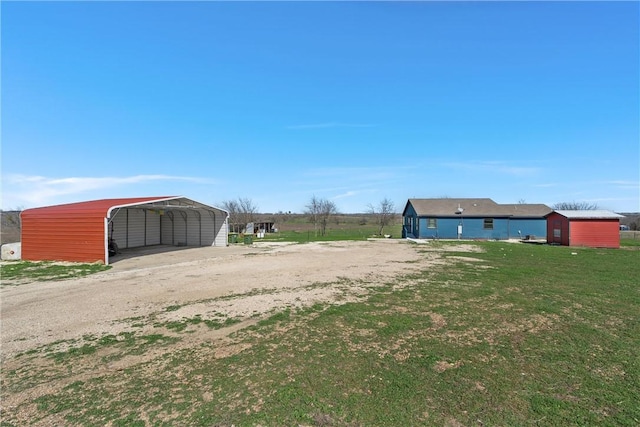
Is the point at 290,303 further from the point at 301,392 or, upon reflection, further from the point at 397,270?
the point at 397,270

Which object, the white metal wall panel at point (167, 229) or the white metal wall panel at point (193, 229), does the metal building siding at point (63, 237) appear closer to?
the white metal wall panel at point (167, 229)

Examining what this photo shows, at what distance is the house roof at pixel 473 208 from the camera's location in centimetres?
3009

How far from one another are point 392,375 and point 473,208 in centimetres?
3069

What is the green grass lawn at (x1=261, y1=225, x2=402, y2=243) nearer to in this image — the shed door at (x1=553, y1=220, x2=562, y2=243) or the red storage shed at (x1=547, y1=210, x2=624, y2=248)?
the shed door at (x1=553, y1=220, x2=562, y2=243)

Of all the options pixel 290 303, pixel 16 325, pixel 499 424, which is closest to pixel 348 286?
pixel 290 303

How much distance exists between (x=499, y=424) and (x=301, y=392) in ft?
6.50

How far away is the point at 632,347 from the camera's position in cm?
472

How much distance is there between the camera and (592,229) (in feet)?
77.4

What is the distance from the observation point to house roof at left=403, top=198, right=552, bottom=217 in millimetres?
30094

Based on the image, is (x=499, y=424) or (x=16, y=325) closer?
(x=499, y=424)

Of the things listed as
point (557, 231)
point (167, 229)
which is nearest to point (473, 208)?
point (557, 231)

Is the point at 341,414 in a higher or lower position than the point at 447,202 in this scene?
lower

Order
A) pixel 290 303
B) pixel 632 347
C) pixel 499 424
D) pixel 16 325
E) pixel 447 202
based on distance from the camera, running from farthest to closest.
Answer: pixel 447 202 < pixel 290 303 < pixel 16 325 < pixel 632 347 < pixel 499 424

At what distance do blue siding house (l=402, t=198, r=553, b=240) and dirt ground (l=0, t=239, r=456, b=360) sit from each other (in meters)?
17.9
